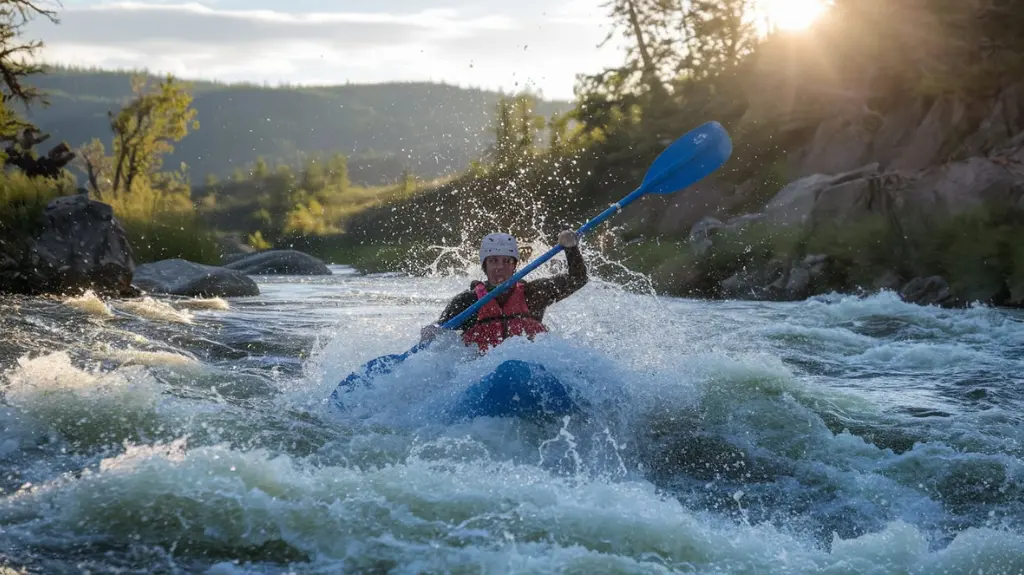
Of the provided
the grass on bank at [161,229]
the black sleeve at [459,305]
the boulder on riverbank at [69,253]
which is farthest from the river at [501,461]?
the grass on bank at [161,229]

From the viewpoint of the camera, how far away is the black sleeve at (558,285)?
6117 mm

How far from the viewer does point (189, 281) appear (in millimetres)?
13469

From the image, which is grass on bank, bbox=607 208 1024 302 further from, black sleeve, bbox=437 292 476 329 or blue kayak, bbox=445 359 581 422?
blue kayak, bbox=445 359 581 422

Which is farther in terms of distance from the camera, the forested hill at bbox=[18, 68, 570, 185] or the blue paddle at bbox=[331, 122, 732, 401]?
the forested hill at bbox=[18, 68, 570, 185]

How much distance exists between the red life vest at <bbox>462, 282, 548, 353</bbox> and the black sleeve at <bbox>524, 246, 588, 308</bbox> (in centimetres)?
12

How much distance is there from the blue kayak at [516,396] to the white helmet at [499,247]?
1187 mm

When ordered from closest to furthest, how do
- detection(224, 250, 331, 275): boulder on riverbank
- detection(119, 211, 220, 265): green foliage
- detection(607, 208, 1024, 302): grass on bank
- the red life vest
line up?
the red life vest
detection(607, 208, 1024, 302): grass on bank
detection(119, 211, 220, 265): green foliage
detection(224, 250, 331, 275): boulder on riverbank

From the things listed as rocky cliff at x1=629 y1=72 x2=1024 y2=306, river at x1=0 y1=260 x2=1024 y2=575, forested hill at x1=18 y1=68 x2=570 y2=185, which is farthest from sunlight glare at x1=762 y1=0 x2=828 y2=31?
forested hill at x1=18 y1=68 x2=570 y2=185

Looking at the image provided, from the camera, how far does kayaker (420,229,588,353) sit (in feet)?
19.4

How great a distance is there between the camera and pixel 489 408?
5.04m

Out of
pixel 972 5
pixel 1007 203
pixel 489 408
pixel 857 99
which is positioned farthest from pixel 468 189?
pixel 489 408

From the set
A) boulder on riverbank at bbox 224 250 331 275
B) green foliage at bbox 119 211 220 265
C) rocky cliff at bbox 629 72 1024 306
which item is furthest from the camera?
boulder on riverbank at bbox 224 250 331 275

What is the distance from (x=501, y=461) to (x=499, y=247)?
6.15 ft

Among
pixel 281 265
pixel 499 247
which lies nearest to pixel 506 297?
pixel 499 247
